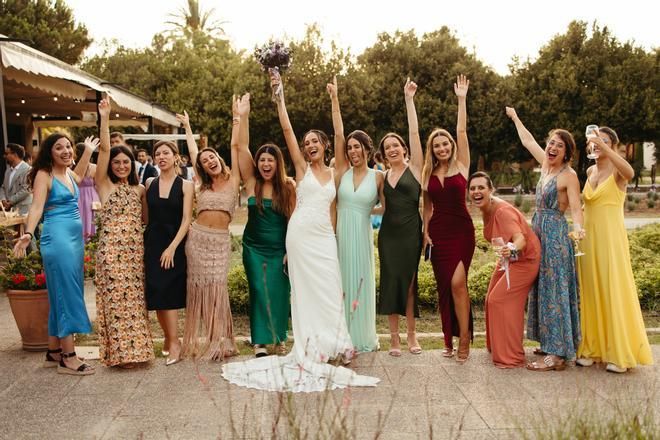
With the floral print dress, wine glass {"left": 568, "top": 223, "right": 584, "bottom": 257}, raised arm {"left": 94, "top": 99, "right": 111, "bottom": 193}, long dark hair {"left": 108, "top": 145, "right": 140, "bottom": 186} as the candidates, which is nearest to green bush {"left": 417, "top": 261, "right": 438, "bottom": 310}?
wine glass {"left": 568, "top": 223, "right": 584, "bottom": 257}

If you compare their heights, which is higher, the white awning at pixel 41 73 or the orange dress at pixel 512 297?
the white awning at pixel 41 73

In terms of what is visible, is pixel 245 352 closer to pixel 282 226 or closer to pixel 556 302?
pixel 282 226

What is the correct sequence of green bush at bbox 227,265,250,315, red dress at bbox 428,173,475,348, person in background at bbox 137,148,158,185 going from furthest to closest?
person in background at bbox 137,148,158,185 → green bush at bbox 227,265,250,315 → red dress at bbox 428,173,475,348

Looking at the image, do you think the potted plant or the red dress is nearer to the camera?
the red dress

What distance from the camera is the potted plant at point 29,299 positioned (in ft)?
19.7

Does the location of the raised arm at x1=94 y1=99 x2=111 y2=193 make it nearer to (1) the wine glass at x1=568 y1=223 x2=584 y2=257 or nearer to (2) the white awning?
(2) the white awning

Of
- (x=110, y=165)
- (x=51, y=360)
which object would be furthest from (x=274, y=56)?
(x=51, y=360)

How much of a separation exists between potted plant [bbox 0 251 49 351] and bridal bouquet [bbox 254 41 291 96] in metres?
2.80

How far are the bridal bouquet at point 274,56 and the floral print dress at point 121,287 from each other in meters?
1.67

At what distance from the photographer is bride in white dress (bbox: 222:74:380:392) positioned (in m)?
5.51

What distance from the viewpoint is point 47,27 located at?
26.8 metres

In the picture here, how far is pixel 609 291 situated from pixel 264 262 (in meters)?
2.90

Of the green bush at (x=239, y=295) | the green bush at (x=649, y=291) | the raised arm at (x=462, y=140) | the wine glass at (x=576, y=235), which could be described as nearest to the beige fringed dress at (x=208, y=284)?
the green bush at (x=239, y=295)

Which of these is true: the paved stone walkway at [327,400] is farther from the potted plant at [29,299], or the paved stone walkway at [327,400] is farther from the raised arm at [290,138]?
the raised arm at [290,138]
